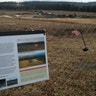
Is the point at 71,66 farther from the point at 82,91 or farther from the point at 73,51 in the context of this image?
the point at 73,51

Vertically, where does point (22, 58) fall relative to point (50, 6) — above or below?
below

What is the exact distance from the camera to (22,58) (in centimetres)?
614

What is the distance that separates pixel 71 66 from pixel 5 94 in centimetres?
373

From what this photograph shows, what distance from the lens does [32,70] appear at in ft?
20.8

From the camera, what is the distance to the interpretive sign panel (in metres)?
5.86

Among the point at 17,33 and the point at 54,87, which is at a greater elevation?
the point at 17,33

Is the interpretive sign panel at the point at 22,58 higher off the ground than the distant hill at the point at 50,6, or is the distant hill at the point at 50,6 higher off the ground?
the distant hill at the point at 50,6

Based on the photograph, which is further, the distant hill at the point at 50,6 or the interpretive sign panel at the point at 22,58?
the distant hill at the point at 50,6

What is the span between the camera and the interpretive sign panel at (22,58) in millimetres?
5863

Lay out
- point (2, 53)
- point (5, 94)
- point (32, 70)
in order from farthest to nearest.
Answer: point (5, 94) → point (32, 70) → point (2, 53)

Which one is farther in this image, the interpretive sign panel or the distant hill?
the distant hill

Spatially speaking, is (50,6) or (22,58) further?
(50,6)

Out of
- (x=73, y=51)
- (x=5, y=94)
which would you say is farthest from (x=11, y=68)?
(x=73, y=51)

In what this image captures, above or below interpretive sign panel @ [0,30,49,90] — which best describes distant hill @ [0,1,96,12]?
above
